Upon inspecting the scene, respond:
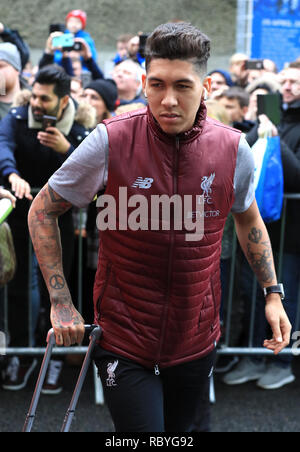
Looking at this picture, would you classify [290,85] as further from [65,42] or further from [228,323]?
[65,42]

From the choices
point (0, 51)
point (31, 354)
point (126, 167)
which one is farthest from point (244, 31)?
point (126, 167)

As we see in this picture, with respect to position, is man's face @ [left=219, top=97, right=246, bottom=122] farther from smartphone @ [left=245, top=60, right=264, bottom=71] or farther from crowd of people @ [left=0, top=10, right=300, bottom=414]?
smartphone @ [left=245, top=60, right=264, bottom=71]

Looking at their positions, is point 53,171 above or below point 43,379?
above

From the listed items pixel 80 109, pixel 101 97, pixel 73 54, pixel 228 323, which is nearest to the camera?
pixel 80 109

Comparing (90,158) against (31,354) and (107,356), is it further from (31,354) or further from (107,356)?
(31,354)

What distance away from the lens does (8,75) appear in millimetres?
4789

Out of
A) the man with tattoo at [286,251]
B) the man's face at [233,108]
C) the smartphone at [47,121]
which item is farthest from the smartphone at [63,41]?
the man with tattoo at [286,251]

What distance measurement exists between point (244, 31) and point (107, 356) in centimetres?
929

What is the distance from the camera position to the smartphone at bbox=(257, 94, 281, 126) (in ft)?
13.5

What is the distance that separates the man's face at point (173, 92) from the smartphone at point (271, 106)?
216cm

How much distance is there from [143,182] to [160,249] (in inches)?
9.7

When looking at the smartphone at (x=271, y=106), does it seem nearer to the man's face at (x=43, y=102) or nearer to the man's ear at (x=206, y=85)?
the man's face at (x=43, y=102)

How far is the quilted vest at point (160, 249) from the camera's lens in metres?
2.12

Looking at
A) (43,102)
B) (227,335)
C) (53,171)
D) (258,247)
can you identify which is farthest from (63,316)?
(227,335)
